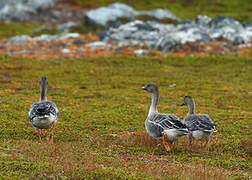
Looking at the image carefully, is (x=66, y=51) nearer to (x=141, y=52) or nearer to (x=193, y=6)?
(x=141, y=52)

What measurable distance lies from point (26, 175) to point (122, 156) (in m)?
4.58

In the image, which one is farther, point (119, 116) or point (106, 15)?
point (106, 15)

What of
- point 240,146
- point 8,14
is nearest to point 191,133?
point 240,146

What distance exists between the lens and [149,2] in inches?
3718

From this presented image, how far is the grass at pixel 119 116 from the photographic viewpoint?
40.8 ft

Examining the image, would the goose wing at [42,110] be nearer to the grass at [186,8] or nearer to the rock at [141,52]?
the rock at [141,52]

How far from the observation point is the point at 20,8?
85.8m

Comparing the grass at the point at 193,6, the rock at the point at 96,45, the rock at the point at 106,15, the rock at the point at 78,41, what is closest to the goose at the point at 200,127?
the rock at the point at 96,45

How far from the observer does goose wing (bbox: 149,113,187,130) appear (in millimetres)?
14875

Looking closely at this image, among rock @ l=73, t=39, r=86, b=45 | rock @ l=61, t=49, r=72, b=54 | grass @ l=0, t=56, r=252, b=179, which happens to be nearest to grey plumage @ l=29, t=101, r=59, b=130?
grass @ l=0, t=56, r=252, b=179

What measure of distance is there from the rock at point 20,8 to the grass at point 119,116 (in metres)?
42.4

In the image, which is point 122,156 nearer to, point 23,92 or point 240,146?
point 240,146

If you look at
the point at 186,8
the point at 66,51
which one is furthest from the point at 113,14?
the point at 66,51

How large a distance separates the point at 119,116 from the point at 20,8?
6738 cm
